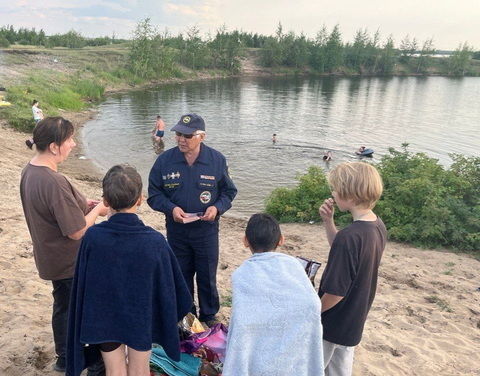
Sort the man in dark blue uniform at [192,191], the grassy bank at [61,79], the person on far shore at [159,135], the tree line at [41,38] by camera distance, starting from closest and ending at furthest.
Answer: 1. the man in dark blue uniform at [192,191]
2. the person on far shore at [159,135]
3. the grassy bank at [61,79]
4. the tree line at [41,38]

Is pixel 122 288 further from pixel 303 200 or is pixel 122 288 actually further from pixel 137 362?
pixel 303 200

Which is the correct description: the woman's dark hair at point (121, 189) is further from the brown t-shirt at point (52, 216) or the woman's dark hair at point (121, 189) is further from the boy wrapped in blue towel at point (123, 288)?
the brown t-shirt at point (52, 216)

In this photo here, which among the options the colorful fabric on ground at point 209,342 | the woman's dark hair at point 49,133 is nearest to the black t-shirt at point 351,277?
the colorful fabric on ground at point 209,342

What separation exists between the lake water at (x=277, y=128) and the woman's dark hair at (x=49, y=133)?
919 centimetres

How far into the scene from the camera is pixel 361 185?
270 cm

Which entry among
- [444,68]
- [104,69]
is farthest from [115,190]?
Result: [444,68]

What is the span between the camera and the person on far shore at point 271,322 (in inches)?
88.6

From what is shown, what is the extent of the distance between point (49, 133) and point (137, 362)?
187 centimetres

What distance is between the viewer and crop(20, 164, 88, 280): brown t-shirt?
2.99 metres

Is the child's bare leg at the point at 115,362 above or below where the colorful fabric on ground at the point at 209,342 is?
above

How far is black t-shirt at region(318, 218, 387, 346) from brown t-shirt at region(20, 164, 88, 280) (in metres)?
2.00

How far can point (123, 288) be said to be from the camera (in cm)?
262

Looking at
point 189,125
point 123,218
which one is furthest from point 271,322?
point 189,125

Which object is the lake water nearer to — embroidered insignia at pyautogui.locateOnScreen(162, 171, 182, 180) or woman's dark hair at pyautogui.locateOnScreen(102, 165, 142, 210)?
embroidered insignia at pyautogui.locateOnScreen(162, 171, 182, 180)
